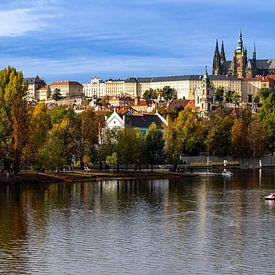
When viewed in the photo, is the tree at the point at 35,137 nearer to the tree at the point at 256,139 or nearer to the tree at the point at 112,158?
the tree at the point at 112,158

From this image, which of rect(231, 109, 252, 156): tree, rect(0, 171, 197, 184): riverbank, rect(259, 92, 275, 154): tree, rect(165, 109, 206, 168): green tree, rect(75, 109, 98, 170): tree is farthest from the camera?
rect(259, 92, 275, 154): tree

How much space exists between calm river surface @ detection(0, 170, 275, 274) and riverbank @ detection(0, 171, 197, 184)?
3933 millimetres

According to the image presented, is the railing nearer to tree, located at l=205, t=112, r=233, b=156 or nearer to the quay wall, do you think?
the quay wall

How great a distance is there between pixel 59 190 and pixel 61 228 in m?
24.3

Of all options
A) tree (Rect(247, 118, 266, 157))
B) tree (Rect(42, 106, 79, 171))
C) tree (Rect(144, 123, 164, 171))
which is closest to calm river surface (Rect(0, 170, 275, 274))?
tree (Rect(42, 106, 79, 171))

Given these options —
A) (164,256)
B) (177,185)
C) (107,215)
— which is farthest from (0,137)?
(164,256)

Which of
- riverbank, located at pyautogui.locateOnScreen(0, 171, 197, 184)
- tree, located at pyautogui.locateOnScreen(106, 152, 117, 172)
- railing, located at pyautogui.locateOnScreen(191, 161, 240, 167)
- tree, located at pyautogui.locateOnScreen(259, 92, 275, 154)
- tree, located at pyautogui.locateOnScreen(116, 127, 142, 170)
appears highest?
tree, located at pyautogui.locateOnScreen(259, 92, 275, 154)

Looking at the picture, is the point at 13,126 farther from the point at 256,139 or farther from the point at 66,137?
the point at 256,139

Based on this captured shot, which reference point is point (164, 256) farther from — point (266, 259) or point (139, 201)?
point (139, 201)

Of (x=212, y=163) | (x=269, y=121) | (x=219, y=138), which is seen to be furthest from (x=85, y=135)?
(x=269, y=121)

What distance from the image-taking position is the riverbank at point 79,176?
77.6 meters

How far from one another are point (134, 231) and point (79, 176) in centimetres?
4046

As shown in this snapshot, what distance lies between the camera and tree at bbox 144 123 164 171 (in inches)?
3874

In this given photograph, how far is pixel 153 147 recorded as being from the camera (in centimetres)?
9931
